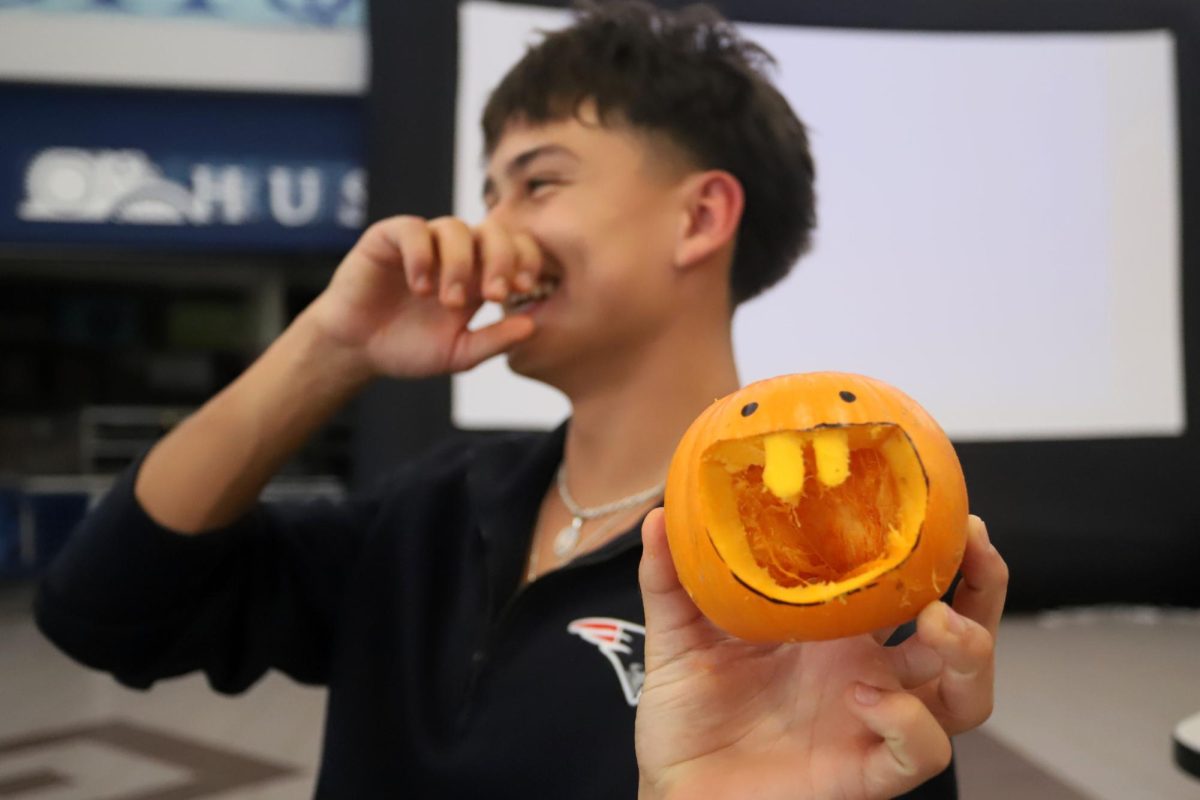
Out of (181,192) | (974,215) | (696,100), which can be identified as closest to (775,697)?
(696,100)

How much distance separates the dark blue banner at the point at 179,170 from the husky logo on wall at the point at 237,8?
362 mm

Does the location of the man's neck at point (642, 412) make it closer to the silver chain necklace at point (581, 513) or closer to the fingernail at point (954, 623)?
the silver chain necklace at point (581, 513)

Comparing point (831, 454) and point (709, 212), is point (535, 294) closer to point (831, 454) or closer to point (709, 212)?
point (709, 212)

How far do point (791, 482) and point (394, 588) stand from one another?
0.78m

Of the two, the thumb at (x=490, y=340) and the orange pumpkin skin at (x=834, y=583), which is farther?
the thumb at (x=490, y=340)

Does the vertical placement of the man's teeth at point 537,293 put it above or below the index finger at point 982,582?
above

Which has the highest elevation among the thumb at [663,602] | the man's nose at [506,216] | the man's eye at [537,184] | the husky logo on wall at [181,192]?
the husky logo on wall at [181,192]

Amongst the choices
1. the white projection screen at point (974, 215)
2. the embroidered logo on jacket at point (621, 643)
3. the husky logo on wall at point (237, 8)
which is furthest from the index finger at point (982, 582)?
the husky logo on wall at point (237, 8)

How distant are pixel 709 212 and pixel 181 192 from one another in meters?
3.98

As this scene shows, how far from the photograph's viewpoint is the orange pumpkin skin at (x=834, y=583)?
2.13 feet

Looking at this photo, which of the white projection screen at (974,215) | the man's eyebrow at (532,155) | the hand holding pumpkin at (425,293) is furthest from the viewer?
the white projection screen at (974,215)

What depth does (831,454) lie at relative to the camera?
67 cm

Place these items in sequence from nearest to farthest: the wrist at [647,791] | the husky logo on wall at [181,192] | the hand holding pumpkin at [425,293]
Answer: the wrist at [647,791] < the hand holding pumpkin at [425,293] < the husky logo on wall at [181,192]

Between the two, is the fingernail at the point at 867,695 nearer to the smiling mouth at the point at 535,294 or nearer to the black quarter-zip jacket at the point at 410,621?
the black quarter-zip jacket at the point at 410,621
